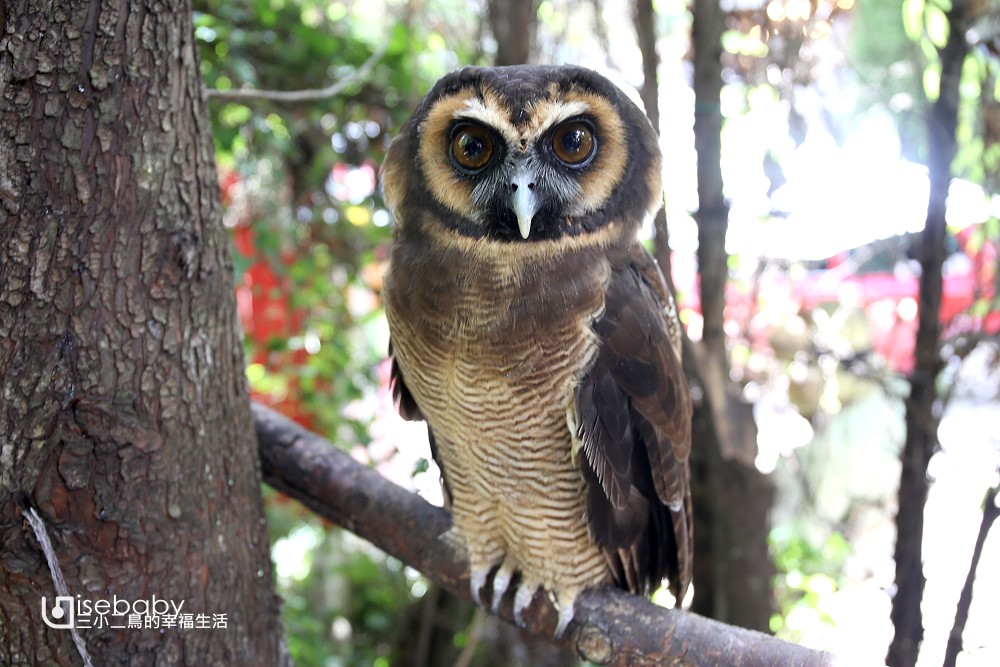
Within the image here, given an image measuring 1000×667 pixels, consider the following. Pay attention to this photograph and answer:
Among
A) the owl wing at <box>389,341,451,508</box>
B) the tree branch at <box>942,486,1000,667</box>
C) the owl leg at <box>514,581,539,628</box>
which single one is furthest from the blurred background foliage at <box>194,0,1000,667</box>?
the tree branch at <box>942,486,1000,667</box>

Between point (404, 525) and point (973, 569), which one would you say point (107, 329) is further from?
point (973, 569)

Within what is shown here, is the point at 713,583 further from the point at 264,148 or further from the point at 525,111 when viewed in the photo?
the point at 264,148

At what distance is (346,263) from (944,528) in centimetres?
273

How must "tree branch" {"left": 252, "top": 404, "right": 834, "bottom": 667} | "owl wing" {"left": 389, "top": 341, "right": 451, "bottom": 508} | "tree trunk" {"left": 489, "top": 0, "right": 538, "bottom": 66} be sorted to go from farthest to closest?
"tree trunk" {"left": 489, "top": 0, "right": 538, "bottom": 66} → "owl wing" {"left": 389, "top": 341, "right": 451, "bottom": 508} → "tree branch" {"left": 252, "top": 404, "right": 834, "bottom": 667}

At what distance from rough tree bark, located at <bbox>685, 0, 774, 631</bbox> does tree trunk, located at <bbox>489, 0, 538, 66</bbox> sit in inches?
24.1

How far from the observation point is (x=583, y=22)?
129 inches

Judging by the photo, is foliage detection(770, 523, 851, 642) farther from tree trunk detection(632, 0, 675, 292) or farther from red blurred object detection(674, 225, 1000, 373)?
tree trunk detection(632, 0, 675, 292)

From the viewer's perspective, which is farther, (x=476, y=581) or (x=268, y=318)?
(x=268, y=318)

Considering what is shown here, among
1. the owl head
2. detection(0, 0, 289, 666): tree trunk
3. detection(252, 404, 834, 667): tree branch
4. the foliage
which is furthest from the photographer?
the foliage

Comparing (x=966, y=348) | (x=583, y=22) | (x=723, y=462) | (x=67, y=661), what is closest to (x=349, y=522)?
(x=67, y=661)

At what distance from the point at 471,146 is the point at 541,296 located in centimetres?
35

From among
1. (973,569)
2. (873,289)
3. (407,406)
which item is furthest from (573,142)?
(873,289)

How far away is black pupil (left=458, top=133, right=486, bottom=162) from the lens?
1542 mm

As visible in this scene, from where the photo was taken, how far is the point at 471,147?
5.10ft
